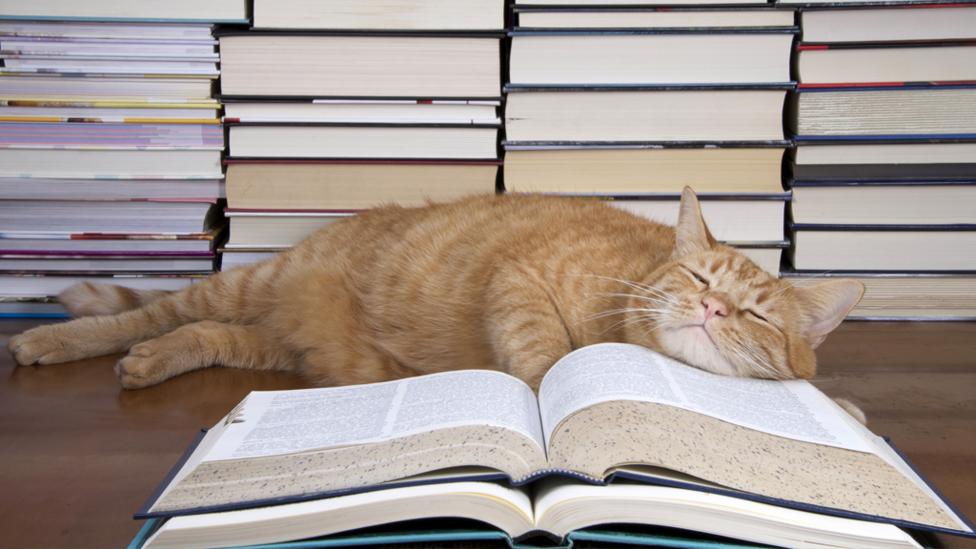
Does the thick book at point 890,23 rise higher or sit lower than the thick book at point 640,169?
higher

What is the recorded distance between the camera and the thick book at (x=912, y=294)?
7.39ft

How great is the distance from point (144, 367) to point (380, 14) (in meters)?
1.03

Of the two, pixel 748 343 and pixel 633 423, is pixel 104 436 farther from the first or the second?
pixel 748 343

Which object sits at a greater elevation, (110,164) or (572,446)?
(110,164)

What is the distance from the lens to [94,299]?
214 centimetres

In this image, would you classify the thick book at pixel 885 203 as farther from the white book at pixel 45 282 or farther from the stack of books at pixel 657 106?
the white book at pixel 45 282

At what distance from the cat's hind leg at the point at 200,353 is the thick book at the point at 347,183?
0.35 m

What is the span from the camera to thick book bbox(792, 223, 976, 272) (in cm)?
222

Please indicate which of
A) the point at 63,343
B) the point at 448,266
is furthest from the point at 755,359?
the point at 63,343

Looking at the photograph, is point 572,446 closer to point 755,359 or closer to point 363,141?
point 755,359

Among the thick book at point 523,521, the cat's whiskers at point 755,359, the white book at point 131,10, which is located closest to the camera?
the thick book at point 523,521

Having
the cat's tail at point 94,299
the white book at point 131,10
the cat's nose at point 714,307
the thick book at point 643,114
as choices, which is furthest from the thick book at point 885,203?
the cat's tail at point 94,299

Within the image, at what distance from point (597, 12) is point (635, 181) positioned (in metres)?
0.45

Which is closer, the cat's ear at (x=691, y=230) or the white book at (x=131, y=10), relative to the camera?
the cat's ear at (x=691, y=230)
